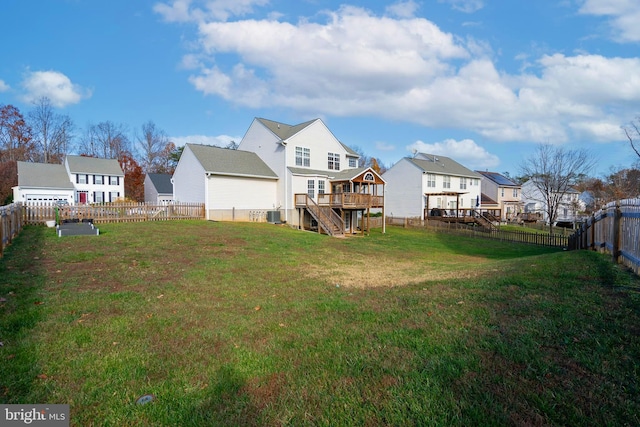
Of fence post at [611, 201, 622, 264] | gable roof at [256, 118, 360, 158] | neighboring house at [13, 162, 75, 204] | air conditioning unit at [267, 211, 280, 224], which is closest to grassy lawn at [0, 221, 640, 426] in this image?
fence post at [611, 201, 622, 264]

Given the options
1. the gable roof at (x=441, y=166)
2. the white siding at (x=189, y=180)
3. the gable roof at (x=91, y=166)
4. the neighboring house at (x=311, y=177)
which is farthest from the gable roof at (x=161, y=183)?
the gable roof at (x=441, y=166)

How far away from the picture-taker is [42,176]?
1606 inches

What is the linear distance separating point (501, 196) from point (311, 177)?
1608 inches

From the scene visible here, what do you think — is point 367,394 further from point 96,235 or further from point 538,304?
point 96,235

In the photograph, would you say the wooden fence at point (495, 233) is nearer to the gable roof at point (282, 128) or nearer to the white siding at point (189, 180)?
the gable roof at point (282, 128)

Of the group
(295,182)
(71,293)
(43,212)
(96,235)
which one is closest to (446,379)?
(71,293)

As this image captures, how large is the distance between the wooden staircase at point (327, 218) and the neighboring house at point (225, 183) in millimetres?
3779

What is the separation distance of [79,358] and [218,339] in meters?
1.59

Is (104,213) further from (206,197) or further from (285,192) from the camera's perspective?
(285,192)

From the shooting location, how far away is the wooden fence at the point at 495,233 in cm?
2473

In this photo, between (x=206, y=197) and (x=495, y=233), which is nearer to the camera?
(x=206, y=197)

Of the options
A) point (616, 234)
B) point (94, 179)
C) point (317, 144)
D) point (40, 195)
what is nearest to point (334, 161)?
point (317, 144)

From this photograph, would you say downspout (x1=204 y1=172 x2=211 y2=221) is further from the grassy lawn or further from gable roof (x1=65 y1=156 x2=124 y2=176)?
gable roof (x1=65 y1=156 x2=124 y2=176)

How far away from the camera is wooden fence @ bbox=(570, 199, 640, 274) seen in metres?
6.46
